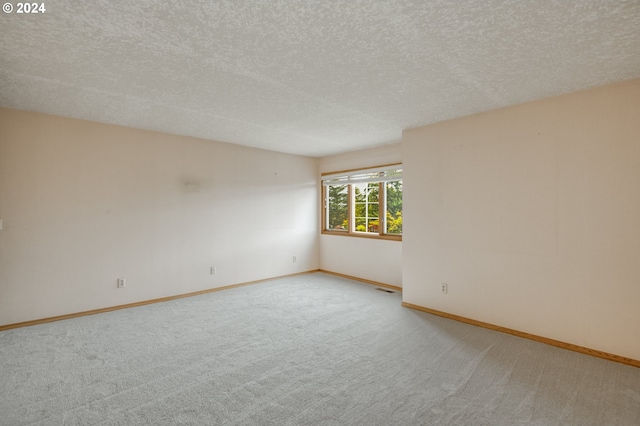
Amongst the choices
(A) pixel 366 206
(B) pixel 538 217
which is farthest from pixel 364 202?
(B) pixel 538 217

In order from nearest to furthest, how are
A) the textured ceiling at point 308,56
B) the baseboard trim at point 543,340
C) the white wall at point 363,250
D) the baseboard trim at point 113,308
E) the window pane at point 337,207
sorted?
1. the textured ceiling at point 308,56
2. the baseboard trim at point 543,340
3. the baseboard trim at point 113,308
4. the white wall at point 363,250
5. the window pane at point 337,207

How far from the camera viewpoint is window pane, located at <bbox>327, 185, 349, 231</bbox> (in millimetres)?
6047

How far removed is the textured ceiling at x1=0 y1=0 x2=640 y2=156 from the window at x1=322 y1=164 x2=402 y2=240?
1845 millimetres

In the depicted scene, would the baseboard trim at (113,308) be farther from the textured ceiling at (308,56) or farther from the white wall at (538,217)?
the white wall at (538,217)

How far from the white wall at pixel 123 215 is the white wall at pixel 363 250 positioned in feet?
3.16

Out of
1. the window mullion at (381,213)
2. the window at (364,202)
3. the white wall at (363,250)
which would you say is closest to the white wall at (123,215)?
the white wall at (363,250)

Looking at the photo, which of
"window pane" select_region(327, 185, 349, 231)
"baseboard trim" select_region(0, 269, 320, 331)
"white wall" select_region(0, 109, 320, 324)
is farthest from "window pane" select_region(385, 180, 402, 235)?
"baseboard trim" select_region(0, 269, 320, 331)

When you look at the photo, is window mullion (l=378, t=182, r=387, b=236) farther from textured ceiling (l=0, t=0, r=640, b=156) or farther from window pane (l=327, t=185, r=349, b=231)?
textured ceiling (l=0, t=0, r=640, b=156)

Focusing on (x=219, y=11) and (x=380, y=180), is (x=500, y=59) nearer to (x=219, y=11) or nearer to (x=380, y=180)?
(x=219, y=11)

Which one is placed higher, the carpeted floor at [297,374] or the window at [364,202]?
the window at [364,202]

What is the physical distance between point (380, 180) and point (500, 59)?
10.1 feet

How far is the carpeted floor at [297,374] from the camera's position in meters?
1.91

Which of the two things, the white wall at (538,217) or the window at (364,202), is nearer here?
the white wall at (538,217)

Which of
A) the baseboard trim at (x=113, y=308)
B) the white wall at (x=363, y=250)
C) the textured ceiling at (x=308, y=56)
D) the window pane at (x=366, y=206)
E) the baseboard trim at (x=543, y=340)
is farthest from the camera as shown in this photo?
the window pane at (x=366, y=206)
